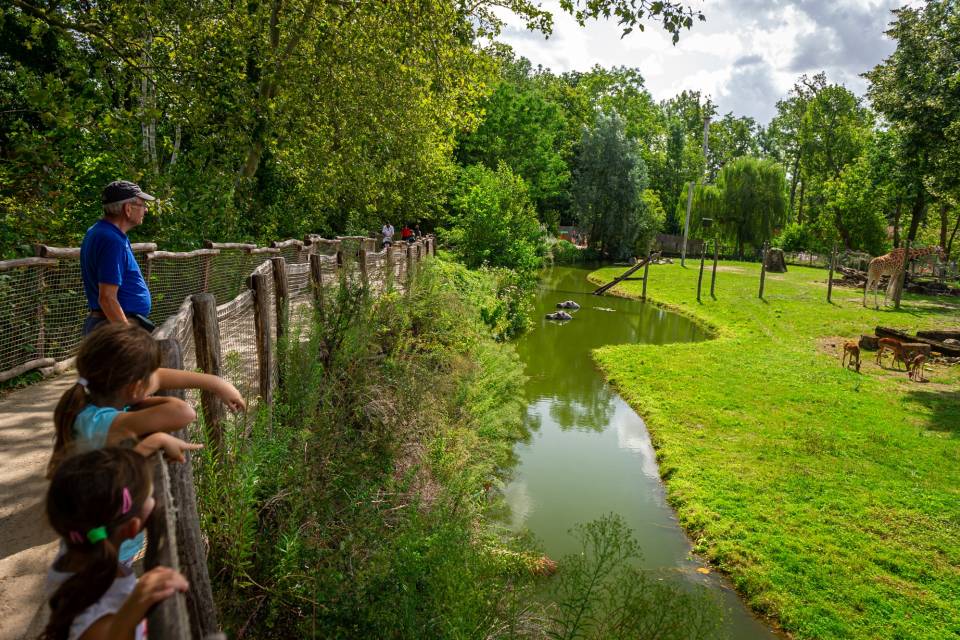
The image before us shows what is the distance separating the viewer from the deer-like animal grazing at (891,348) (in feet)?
48.6

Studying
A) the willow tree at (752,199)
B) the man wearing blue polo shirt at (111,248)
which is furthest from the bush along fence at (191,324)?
the willow tree at (752,199)

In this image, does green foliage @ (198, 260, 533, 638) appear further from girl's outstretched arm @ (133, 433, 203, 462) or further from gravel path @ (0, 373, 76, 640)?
girl's outstretched arm @ (133, 433, 203, 462)

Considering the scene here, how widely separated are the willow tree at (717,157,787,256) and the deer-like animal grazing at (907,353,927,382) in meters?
32.4

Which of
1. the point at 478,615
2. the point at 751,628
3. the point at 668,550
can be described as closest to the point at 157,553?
the point at 478,615

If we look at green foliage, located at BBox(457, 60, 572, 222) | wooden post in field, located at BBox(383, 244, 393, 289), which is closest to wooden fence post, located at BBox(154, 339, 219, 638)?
wooden post in field, located at BBox(383, 244, 393, 289)

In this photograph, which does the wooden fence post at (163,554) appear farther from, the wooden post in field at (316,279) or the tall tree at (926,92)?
the tall tree at (926,92)

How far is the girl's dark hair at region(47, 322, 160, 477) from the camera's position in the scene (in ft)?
7.11

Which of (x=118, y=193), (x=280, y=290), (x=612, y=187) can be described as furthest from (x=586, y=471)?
(x=612, y=187)

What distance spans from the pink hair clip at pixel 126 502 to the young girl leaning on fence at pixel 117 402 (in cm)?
29

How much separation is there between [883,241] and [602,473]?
42.1m

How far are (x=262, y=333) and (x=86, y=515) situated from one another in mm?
3273

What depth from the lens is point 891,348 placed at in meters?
15.8

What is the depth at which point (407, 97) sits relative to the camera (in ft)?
46.9

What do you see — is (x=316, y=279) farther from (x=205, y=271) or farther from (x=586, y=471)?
(x=586, y=471)
